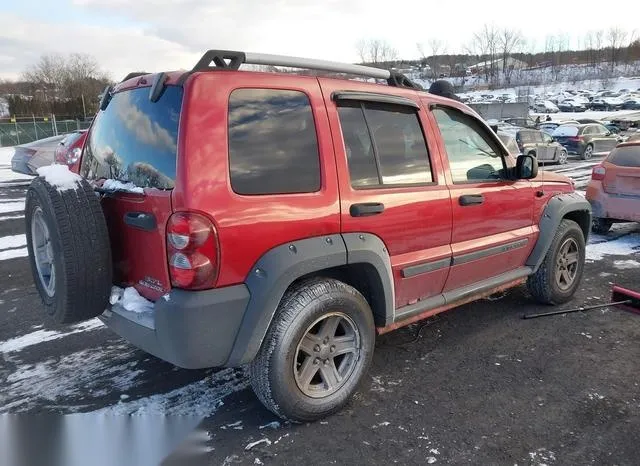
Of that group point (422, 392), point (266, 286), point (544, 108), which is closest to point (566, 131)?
point (422, 392)

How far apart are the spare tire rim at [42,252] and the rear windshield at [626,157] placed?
7.41 meters

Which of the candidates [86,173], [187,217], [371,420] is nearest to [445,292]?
[371,420]

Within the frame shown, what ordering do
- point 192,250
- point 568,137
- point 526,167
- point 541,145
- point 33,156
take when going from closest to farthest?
point 192,250, point 526,167, point 33,156, point 541,145, point 568,137

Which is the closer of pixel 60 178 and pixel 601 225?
pixel 60 178

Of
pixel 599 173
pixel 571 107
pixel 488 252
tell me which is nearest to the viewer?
pixel 488 252

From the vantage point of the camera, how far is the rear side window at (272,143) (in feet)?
9.07

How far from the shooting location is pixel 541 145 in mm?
19328

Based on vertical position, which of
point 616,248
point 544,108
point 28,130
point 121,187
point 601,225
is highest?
point 28,130

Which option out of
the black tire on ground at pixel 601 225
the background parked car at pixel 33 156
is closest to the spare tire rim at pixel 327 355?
the black tire on ground at pixel 601 225

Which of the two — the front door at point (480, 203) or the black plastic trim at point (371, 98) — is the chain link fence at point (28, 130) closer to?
the front door at point (480, 203)

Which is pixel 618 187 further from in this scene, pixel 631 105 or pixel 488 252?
pixel 631 105

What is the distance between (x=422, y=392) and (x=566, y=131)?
72.1 feet

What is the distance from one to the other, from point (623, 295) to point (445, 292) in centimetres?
158

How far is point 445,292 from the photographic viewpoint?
3918 millimetres
